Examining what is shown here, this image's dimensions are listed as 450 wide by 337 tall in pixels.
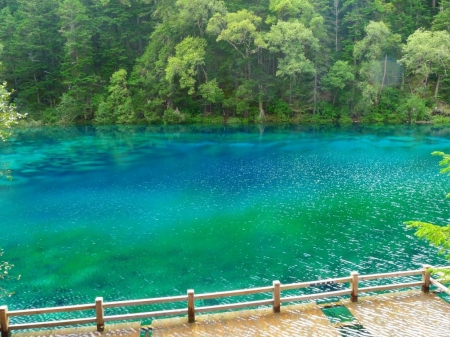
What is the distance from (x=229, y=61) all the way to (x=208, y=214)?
40019 mm

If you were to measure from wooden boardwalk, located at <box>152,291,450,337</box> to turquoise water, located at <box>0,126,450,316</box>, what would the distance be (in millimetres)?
3491

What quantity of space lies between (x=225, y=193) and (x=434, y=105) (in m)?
42.1

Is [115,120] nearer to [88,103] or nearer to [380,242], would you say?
[88,103]

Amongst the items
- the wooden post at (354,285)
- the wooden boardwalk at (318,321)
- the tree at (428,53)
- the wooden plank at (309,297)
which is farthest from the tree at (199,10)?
the wooden boardwalk at (318,321)

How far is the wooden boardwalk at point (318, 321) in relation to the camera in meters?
10.2

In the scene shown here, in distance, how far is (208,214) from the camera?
22.5 m

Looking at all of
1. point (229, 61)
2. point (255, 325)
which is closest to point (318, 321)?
point (255, 325)

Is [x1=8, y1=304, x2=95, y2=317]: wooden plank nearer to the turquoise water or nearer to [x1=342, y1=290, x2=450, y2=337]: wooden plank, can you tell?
the turquoise water

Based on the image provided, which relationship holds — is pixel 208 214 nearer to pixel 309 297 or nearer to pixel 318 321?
pixel 309 297

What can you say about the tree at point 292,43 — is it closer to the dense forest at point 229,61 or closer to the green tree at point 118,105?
the dense forest at point 229,61

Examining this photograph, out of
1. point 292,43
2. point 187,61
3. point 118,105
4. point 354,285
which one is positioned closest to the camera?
point 354,285

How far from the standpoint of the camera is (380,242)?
58.6 feet

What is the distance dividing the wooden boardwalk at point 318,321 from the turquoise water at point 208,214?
349cm

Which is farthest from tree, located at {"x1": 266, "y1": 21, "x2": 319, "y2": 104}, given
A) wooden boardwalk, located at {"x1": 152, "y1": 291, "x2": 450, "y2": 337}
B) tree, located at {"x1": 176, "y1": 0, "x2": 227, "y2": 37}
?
wooden boardwalk, located at {"x1": 152, "y1": 291, "x2": 450, "y2": 337}
